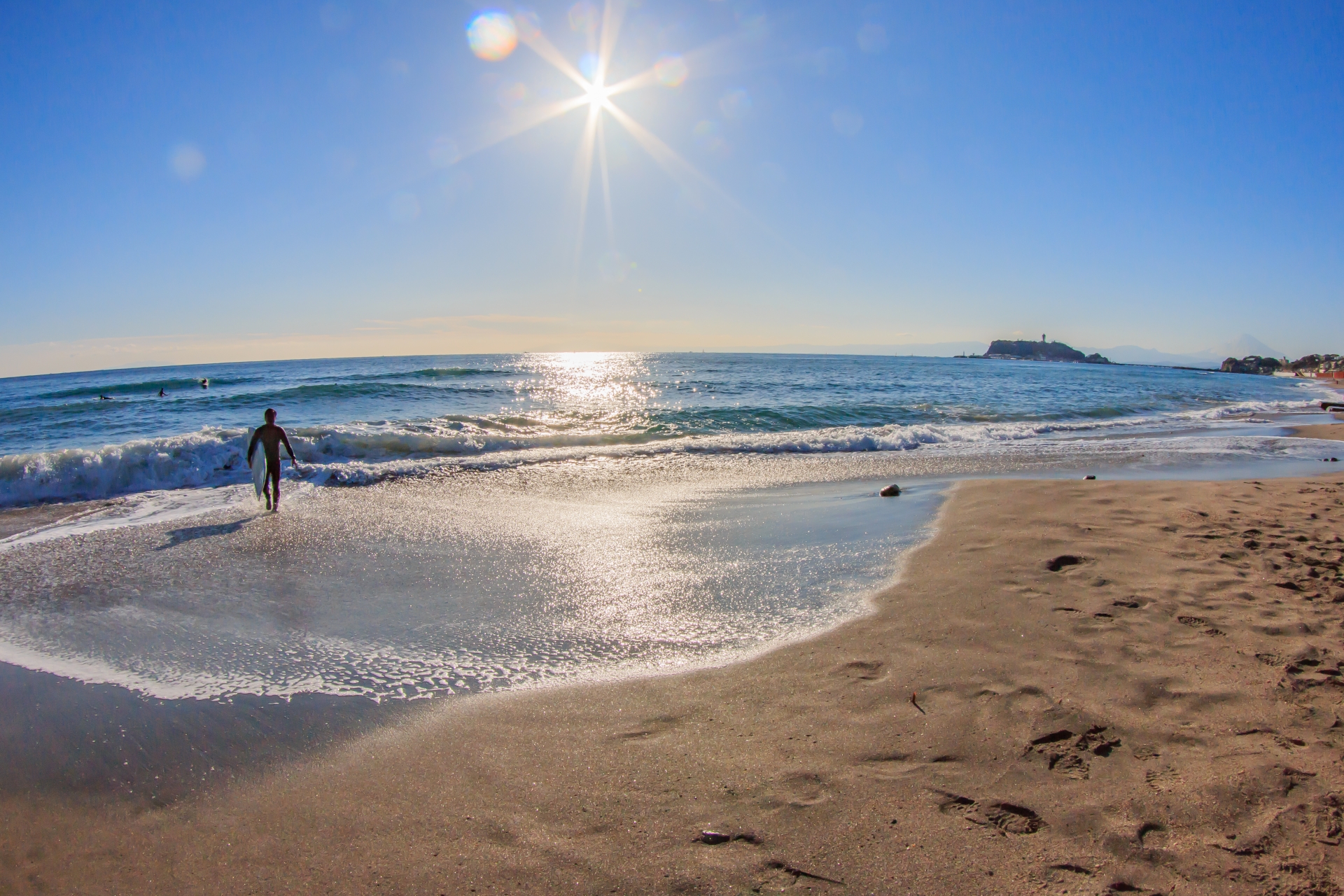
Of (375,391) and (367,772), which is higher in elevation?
(375,391)

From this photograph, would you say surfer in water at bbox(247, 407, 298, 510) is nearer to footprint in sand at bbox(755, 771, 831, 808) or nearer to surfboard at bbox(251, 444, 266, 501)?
surfboard at bbox(251, 444, 266, 501)

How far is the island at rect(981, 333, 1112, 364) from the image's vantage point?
5157 inches

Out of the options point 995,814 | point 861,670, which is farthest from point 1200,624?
point 995,814

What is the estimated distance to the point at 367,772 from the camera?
10.2 feet

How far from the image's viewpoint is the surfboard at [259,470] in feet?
32.7

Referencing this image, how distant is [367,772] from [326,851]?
0.54 meters

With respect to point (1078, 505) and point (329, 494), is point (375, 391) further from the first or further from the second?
point (1078, 505)

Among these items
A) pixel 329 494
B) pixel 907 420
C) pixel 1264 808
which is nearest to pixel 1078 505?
pixel 1264 808

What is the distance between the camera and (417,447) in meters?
15.2

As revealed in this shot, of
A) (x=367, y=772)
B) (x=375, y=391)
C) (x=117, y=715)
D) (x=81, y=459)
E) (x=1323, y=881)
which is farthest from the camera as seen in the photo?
(x=375, y=391)

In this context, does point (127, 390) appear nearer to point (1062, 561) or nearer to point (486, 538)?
point (486, 538)

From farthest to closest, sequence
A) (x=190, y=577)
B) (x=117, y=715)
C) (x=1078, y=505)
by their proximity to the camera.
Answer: (x=1078, y=505)
(x=190, y=577)
(x=117, y=715)

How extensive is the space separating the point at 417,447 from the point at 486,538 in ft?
28.4

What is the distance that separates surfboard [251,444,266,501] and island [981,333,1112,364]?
142167mm
